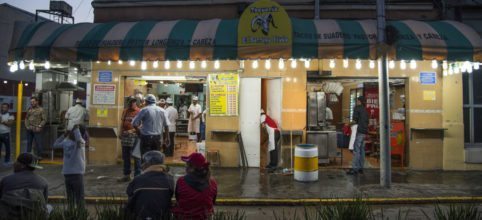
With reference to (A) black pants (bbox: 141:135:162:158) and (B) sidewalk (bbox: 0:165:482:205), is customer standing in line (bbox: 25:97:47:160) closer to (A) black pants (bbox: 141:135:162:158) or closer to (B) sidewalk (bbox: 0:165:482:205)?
(B) sidewalk (bbox: 0:165:482:205)

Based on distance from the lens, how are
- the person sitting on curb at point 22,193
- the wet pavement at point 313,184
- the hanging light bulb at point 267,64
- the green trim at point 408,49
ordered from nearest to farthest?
1. the person sitting on curb at point 22,193
2. the wet pavement at point 313,184
3. the green trim at point 408,49
4. the hanging light bulb at point 267,64

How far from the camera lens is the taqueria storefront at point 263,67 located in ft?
30.3

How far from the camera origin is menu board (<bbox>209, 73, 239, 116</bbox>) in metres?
10.9

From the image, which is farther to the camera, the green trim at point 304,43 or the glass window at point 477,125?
the glass window at point 477,125

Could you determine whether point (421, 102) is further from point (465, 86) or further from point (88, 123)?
point (88, 123)

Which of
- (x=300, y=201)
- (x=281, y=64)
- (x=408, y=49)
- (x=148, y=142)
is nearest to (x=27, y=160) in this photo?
(x=148, y=142)

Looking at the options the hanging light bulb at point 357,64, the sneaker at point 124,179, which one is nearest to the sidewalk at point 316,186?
the sneaker at point 124,179

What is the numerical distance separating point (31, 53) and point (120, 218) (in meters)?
7.85

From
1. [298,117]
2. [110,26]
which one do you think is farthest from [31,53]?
[298,117]

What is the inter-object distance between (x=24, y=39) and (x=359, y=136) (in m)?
9.35

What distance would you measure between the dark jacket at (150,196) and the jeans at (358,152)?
6882 mm

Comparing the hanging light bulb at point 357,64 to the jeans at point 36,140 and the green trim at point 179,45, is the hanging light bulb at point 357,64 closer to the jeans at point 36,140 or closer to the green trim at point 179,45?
the green trim at point 179,45

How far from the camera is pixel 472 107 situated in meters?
11.2

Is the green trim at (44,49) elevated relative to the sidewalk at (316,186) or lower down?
elevated
